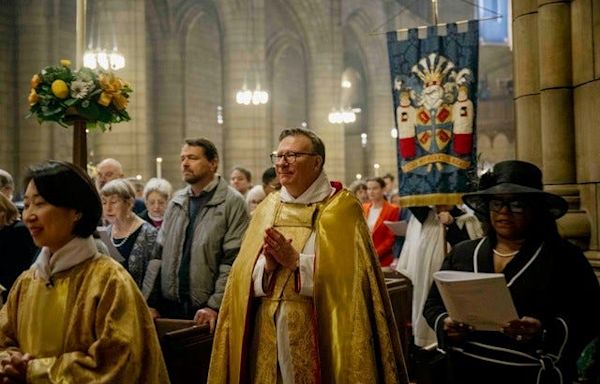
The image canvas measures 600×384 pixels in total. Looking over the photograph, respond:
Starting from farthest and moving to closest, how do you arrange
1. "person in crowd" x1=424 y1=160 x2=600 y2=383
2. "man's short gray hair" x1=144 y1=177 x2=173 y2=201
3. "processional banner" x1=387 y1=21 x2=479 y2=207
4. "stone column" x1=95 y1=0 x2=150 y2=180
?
"stone column" x1=95 y1=0 x2=150 y2=180 < "man's short gray hair" x1=144 y1=177 x2=173 y2=201 < "processional banner" x1=387 y1=21 x2=479 y2=207 < "person in crowd" x1=424 y1=160 x2=600 y2=383

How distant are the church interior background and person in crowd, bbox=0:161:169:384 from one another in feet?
9.61

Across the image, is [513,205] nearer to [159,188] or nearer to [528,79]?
[528,79]

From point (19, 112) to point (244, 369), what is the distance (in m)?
14.3

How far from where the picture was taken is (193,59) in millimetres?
23078

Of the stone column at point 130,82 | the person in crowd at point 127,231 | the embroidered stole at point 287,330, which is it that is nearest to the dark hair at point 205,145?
the person in crowd at point 127,231

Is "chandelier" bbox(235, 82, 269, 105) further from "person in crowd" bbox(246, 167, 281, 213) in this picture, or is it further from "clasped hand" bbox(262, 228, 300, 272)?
"clasped hand" bbox(262, 228, 300, 272)

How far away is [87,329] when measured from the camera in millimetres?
2617

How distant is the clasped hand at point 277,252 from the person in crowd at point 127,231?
175 cm

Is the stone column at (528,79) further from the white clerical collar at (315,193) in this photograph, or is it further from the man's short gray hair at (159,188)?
the man's short gray hair at (159,188)

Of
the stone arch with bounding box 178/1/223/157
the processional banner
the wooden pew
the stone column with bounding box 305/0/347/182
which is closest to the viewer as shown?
the wooden pew

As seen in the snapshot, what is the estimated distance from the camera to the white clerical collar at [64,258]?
2.69 m

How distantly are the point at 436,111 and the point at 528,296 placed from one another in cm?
344

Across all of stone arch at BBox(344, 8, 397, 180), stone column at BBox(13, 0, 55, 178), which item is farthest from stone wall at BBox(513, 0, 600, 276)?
stone arch at BBox(344, 8, 397, 180)

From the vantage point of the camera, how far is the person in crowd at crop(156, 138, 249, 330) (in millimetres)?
4559
